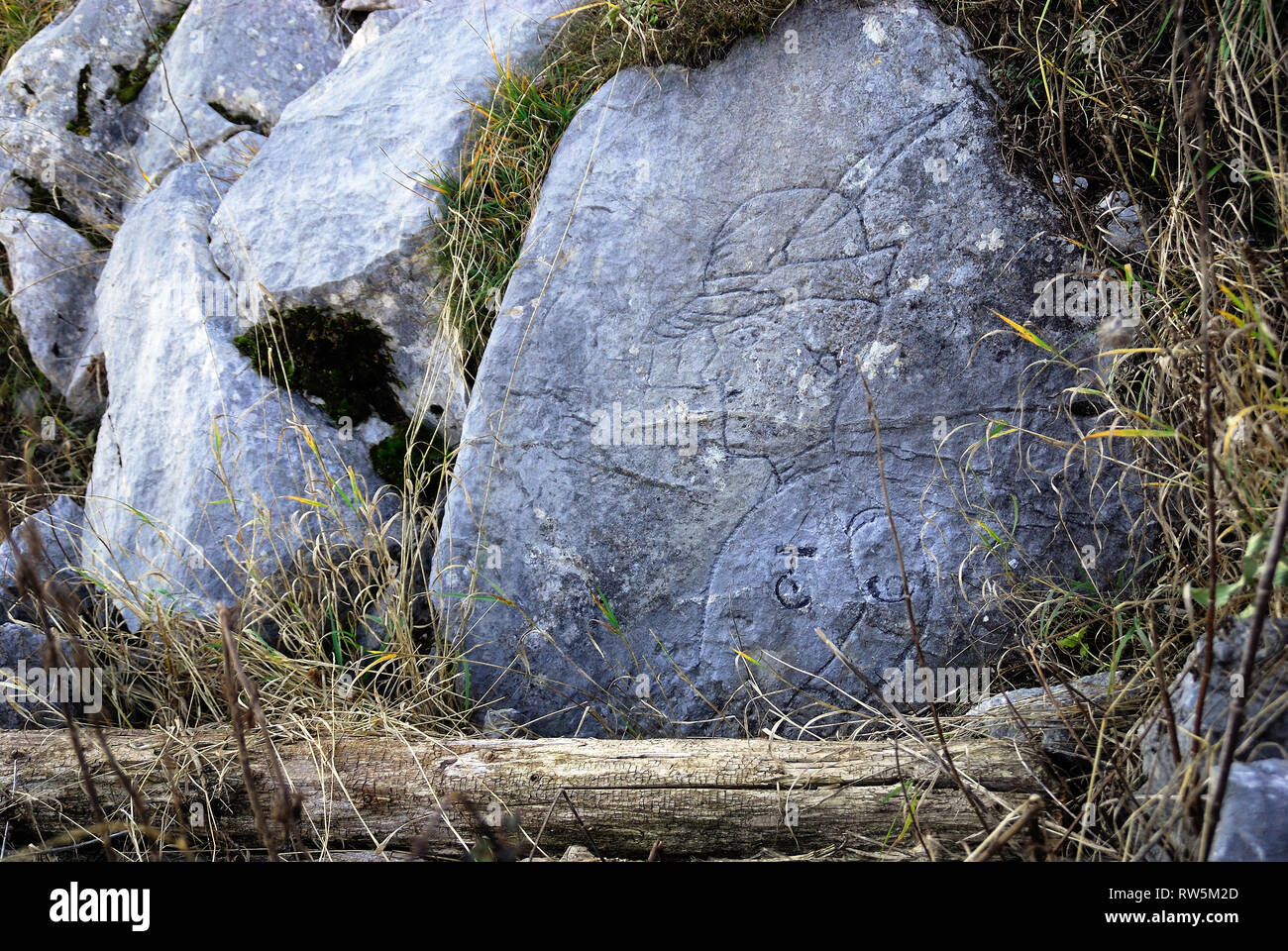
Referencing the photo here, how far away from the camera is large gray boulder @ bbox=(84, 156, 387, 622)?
3.10 m

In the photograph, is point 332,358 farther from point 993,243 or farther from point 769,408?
point 993,243

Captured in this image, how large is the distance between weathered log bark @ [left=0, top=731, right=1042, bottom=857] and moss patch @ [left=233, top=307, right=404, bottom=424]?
1.39 metres

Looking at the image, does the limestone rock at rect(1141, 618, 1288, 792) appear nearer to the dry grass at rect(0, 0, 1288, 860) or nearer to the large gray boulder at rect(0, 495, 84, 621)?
the dry grass at rect(0, 0, 1288, 860)

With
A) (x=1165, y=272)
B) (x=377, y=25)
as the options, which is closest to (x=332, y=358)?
(x=377, y=25)

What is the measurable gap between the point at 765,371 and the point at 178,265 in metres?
2.50

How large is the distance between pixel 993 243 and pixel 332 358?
2501 millimetres

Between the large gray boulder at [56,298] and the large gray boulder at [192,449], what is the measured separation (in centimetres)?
57

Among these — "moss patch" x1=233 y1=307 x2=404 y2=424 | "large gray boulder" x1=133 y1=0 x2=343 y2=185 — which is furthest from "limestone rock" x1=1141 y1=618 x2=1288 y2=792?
"large gray boulder" x1=133 y1=0 x2=343 y2=185

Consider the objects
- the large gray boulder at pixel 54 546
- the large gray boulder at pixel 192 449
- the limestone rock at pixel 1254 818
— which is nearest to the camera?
the limestone rock at pixel 1254 818

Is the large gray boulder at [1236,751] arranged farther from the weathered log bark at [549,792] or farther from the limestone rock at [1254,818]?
the weathered log bark at [549,792]

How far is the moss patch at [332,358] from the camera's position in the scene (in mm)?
3436

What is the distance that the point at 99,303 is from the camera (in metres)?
3.95

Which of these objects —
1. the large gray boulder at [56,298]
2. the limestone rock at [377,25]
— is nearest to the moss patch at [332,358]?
the large gray boulder at [56,298]

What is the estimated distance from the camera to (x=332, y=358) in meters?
3.50
